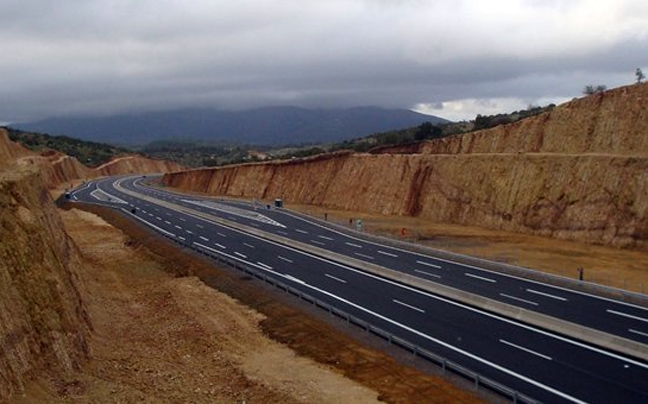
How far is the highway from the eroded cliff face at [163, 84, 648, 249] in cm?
1219

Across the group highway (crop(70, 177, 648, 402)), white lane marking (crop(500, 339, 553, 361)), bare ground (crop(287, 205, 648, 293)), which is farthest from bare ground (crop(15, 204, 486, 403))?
bare ground (crop(287, 205, 648, 293))

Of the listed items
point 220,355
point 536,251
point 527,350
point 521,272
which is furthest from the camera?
point 536,251

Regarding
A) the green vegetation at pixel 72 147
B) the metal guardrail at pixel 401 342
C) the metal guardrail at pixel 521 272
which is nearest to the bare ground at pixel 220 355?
the metal guardrail at pixel 401 342

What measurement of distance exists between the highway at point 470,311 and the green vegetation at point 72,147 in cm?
10880

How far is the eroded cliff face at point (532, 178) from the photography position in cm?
4308

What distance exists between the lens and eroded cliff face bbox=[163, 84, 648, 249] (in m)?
43.1

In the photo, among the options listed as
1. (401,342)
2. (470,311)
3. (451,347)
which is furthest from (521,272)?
(401,342)

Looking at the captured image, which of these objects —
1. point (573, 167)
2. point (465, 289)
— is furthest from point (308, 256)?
point (573, 167)

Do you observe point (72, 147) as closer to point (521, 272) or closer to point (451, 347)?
point (521, 272)

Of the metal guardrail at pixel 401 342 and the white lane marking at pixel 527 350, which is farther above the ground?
the white lane marking at pixel 527 350

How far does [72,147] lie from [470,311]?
15753 centimetres

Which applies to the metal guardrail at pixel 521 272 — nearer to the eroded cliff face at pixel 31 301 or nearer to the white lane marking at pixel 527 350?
the white lane marking at pixel 527 350

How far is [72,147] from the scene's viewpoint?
6555 inches

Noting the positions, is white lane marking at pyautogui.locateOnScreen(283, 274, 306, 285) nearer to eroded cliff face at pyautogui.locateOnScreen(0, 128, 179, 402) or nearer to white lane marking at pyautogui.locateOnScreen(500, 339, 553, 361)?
eroded cliff face at pyautogui.locateOnScreen(0, 128, 179, 402)
